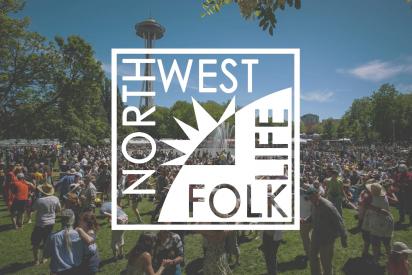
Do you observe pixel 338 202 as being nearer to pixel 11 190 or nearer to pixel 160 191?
pixel 160 191

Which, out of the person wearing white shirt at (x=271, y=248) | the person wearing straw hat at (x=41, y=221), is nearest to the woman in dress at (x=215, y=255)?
the person wearing white shirt at (x=271, y=248)

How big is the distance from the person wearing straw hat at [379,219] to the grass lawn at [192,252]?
94 centimetres

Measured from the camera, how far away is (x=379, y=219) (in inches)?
229

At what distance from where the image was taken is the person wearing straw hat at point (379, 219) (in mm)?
5723

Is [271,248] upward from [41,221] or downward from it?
downward

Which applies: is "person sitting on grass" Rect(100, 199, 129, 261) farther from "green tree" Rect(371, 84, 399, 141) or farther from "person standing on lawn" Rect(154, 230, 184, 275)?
"green tree" Rect(371, 84, 399, 141)

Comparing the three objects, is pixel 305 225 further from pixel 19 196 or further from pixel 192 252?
pixel 19 196

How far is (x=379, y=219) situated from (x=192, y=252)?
401 cm

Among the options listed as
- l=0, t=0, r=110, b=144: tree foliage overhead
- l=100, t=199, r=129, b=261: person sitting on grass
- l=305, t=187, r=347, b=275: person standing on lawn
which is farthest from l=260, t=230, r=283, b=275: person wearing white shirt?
l=0, t=0, r=110, b=144: tree foliage overhead

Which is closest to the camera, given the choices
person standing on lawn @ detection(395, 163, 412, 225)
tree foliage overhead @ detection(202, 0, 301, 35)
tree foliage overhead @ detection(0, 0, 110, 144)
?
tree foliage overhead @ detection(202, 0, 301, 35)

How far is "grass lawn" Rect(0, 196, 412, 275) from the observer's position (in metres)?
6.14

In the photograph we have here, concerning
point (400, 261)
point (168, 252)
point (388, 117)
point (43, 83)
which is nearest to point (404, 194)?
point (400, 261)

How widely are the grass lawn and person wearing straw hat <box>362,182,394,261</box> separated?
94 centimetres

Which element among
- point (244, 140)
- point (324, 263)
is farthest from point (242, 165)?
point (324, 263)
